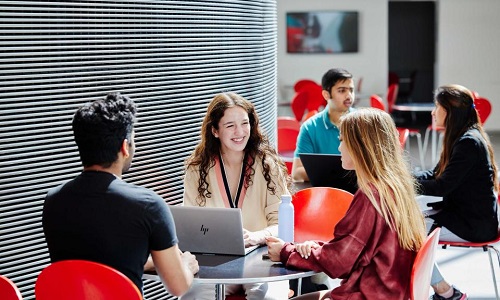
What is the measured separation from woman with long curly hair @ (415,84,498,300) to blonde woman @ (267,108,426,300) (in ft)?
5.14

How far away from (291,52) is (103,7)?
37.1ft

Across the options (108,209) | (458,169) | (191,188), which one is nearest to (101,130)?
(108,209)

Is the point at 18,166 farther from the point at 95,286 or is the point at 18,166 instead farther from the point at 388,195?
the point at 388,195

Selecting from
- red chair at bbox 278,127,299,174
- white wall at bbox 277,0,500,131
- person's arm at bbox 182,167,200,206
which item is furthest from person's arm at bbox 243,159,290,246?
white wall at bbox 277,0,500,131

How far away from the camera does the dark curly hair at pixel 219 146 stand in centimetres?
372

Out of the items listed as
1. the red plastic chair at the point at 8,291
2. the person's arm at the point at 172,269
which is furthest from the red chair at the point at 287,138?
the red plastic chair at the point at 8,291

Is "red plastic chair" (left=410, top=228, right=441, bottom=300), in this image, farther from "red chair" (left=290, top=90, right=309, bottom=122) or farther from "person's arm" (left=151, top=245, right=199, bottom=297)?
"red chair" (left=290, top=90, right=309, bottom=122)

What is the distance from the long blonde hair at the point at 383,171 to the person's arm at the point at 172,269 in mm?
700

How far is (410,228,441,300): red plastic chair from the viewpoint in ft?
9.22

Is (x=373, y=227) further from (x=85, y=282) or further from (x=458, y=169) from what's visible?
(x=458, y=169)

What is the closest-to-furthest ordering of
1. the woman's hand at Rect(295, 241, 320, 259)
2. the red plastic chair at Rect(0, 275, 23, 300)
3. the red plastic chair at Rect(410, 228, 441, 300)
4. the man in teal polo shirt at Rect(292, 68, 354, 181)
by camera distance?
1. the red plastic chair at Rect(0, 275, 23, 300)
2. the red plastic chair at Rect(410, 228, 441, 300)
3. the woman's hand at Rect(295, 241, 320, 259)
4. the man in teal polo shirt at Rect(292, 68, 354, 181)

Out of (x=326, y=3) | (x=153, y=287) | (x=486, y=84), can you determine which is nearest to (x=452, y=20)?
(x=486, y=84)

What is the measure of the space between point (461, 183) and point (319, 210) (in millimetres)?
1169

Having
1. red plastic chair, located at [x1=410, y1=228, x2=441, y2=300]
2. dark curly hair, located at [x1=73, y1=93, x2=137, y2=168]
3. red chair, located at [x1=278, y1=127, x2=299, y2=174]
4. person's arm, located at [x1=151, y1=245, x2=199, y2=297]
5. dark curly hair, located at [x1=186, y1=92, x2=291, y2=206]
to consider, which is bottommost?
red chair, located at [x1=278, y1=127, x2=299, y2=174]
